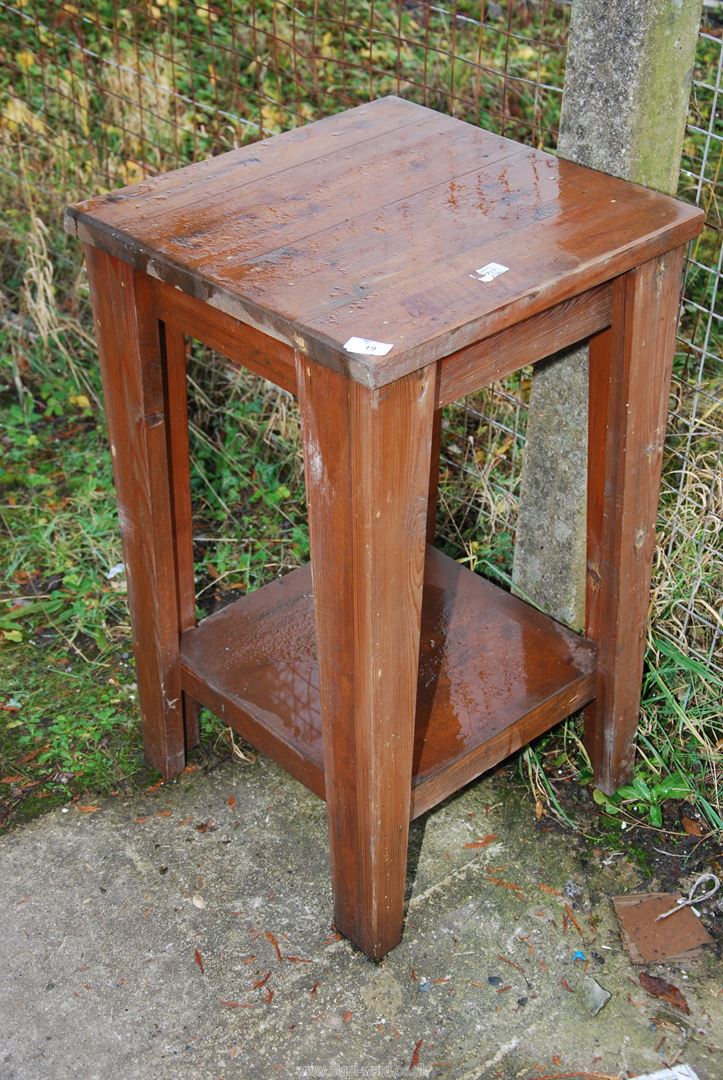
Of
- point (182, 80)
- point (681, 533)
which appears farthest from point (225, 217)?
point (182, 80)

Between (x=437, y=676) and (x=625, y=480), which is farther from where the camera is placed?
(x=437, y=676)

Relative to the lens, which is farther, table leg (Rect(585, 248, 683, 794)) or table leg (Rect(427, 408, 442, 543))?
table leg (Rect(427, 408, 442, 543))

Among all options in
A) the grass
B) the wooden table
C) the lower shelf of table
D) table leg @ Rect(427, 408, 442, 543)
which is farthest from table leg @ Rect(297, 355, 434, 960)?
table leg @ Rect(427, 408, 442, 543)

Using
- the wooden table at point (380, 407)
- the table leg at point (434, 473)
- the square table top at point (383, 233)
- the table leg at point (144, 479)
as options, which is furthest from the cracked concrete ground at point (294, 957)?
the square table top at point (383, 233)

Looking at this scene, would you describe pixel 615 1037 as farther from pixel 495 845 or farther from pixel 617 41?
pixel 617 41

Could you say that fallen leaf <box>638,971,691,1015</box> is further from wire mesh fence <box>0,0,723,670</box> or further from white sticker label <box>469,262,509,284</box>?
white sticker label <box>469,262,509,284</box>

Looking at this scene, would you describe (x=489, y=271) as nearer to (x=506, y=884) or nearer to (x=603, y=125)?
(x=603, y=125)

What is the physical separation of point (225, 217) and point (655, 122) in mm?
804

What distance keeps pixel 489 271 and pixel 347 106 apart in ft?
8.23

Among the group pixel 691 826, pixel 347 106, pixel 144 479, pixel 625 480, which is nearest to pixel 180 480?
pixel 144 479

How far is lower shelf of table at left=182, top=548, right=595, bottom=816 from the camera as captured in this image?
2.39 metres

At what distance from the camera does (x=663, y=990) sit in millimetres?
2336

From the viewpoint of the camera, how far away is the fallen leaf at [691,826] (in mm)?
2646

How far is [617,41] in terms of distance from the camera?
219 centimetres
